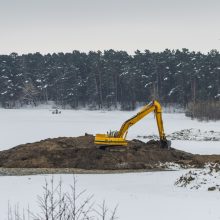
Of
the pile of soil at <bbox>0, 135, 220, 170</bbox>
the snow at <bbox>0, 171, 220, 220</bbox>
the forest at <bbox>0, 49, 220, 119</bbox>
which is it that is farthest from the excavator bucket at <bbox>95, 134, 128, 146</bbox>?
the forest at <bbox>0, 49, 220, 119</bbox>

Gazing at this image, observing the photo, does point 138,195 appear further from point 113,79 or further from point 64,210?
point 113,79

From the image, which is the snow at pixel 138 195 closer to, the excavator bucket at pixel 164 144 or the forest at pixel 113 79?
the excavator bucket at pixel 164 144

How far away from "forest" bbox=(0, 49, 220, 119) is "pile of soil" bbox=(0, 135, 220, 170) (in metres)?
54.4

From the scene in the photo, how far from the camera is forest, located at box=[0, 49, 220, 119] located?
293 feet

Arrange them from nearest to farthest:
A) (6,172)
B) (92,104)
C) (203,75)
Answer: (6,172), (203,75), (92,104)

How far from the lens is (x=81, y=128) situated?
53.5m

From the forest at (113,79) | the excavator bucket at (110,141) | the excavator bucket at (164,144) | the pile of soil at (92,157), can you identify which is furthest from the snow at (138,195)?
the forest at (113,79)

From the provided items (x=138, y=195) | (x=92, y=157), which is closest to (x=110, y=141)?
(x=92, y=157)

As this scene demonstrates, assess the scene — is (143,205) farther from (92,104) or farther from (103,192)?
(92,104)

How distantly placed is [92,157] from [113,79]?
75553 mm

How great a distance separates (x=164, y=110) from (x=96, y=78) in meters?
22.1

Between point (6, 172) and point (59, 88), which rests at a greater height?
point (59, 88)

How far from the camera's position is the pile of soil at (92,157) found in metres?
26.6

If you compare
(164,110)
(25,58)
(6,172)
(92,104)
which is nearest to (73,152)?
(6,172)
